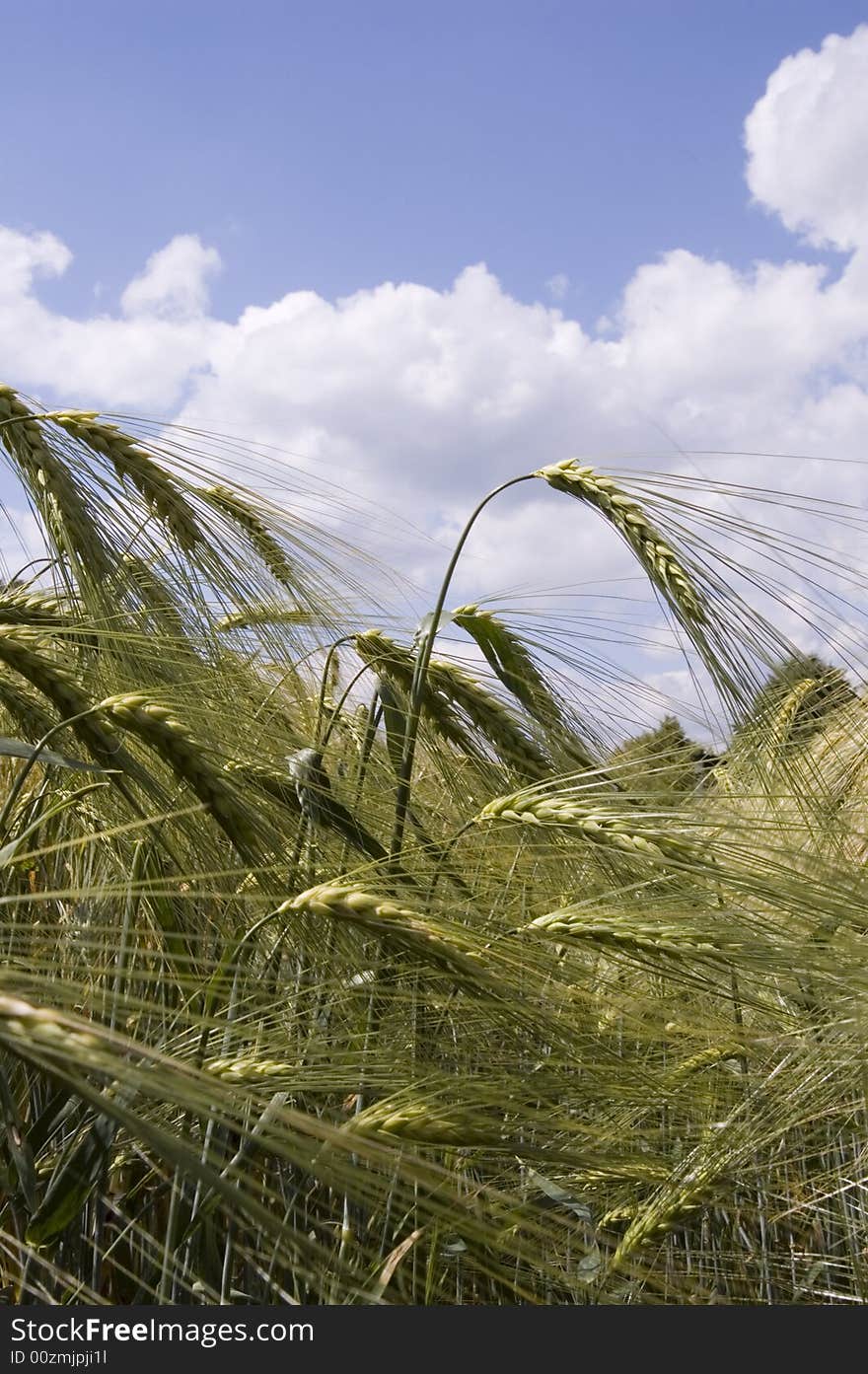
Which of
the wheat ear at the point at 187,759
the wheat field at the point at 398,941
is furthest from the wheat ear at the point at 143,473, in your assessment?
the wheat ear at the point at 187,759

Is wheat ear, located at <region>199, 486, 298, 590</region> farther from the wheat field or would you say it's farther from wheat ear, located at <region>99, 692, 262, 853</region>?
wheat ear, located at <region>99, 692, 262, 853</region>

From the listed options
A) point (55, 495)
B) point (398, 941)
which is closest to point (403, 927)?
point (398, 941)

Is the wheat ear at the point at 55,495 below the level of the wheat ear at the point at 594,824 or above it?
above

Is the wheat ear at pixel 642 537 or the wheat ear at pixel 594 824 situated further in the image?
the wheat ear at pixel 642 537

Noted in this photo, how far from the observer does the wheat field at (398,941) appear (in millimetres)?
1023

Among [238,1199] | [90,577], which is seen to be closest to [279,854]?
[90,577]

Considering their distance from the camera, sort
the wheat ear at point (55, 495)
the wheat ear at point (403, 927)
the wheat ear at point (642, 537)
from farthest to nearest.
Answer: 1. the wheat ear at point (642, 537)
2. the wheat ear at point (55, 495)
3. the wheat ear at point (403, 927)

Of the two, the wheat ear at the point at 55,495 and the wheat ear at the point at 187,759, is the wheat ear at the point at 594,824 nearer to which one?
the wheat ear at the point at 187,759

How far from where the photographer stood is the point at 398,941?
972 mm

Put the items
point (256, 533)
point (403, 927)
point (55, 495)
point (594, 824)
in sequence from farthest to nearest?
point (256, 533), point (55, 495), point (594, 824), point (403, 927)

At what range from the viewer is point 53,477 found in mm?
1383

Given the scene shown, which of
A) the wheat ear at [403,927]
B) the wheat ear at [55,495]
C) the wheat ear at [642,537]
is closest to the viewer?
the wheat ear at [403,927]

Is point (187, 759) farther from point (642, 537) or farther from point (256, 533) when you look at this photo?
point (642, 537)

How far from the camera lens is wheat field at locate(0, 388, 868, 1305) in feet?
3.36
